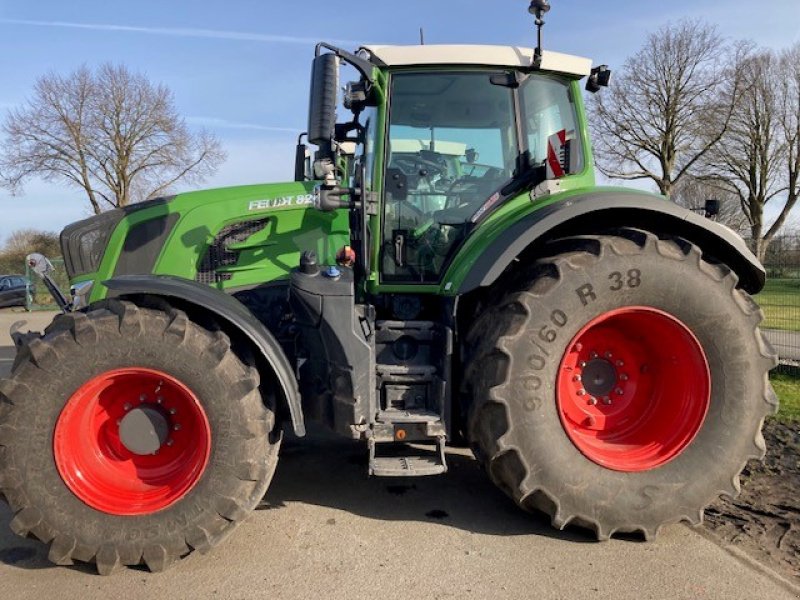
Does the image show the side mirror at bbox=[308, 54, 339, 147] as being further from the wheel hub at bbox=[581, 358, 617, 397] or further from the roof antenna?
the wheel hub at bbox=[581, 358, 617, 397]

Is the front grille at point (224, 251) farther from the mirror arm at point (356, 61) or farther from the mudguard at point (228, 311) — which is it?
the mirror arm at point (356, 61)

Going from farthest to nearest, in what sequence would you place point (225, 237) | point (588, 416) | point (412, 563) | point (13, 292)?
point (13, 292) < point (225, 237) < point (588, 416) < point (412, 563)

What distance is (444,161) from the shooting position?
383 centimetres

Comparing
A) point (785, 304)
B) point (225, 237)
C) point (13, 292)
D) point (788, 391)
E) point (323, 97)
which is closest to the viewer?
point (323, 97)

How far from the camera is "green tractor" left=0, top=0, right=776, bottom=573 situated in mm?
3062

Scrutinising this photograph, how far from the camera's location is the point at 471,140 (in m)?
3.83

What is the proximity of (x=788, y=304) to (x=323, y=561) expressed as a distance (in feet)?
30.0

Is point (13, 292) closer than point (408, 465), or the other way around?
point (408, 465)

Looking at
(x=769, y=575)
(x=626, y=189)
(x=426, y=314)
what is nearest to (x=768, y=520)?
(x=769, y=575)

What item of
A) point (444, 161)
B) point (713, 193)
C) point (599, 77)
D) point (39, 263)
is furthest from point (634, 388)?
point (713, 193)

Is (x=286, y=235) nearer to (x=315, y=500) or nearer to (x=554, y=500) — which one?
(x=315, y=500)

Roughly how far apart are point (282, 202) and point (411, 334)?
117 centimetres

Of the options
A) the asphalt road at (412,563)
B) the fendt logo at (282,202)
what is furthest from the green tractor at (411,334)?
the asphalt road at (412,563)

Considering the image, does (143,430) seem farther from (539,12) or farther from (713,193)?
(713,193)
